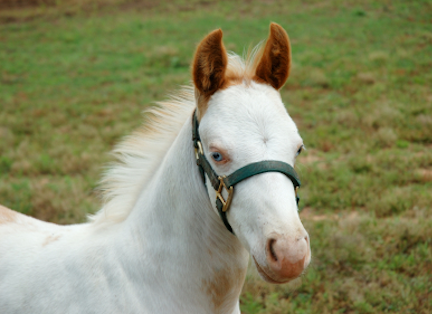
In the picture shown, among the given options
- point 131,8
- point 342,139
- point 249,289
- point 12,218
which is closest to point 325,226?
point 249,289

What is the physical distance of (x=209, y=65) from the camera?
176cm

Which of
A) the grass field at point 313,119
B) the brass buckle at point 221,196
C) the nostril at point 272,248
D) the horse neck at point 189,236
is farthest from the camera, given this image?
the grass field at point 313,119

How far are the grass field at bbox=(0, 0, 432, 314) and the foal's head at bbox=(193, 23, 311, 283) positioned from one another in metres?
0.89

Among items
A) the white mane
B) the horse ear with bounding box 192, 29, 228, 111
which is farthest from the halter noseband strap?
the white mane

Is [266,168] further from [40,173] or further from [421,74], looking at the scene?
[421,74]

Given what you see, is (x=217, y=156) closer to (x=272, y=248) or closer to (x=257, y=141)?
(x=257, y=141)

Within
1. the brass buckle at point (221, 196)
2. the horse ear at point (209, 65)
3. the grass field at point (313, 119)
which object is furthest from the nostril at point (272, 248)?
the grass field at point (313, 119)

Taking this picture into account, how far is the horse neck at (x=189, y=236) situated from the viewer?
1.84 metres

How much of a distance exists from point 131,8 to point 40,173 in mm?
13859

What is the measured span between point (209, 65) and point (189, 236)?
2.82 feet

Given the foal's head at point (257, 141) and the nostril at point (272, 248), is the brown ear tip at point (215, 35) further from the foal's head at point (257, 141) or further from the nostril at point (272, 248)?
the nostril at point (272, 248)

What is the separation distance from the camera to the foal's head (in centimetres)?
145

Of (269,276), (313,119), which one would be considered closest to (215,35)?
(269,276)

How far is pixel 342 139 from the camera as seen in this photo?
5.87 meters
